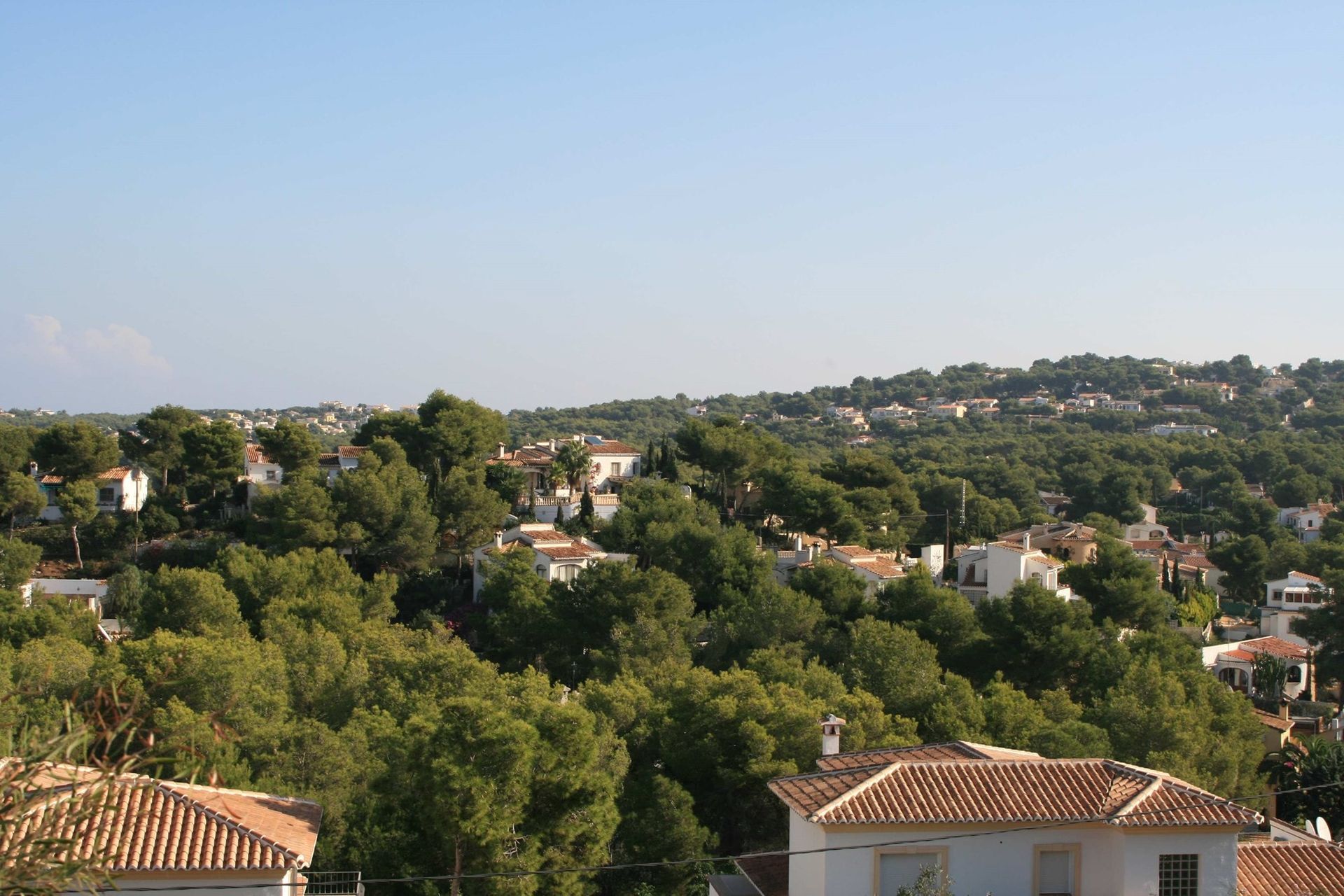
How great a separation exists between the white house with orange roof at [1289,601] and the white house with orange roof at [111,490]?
4005 cm

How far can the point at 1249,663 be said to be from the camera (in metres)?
38.9

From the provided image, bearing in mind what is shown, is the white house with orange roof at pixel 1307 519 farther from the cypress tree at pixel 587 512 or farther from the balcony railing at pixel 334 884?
the balcony railing at pixel 334 884

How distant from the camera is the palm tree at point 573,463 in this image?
45.1 meters

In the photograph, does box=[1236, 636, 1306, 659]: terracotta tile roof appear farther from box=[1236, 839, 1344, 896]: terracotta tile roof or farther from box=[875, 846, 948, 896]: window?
box=[875, 846, 948, 896]: window

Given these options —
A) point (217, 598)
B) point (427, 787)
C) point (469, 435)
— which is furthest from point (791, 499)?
point (427, 787)

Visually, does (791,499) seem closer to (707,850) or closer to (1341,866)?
(707,850)

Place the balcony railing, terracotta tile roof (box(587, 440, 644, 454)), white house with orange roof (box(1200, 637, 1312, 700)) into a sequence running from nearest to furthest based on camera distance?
the balcony railing < white house with orange roof (box(1200, 637, 1312, 700)) < terracotta tile roof (box(587, 440, 644, 454))

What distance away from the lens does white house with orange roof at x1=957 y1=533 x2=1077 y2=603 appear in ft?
126

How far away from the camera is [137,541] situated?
133ft

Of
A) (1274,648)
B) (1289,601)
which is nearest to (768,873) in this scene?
(1274,648)

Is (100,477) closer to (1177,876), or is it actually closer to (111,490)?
(111,490)

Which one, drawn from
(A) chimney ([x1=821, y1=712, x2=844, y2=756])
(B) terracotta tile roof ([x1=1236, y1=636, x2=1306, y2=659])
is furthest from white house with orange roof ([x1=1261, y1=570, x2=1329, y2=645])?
(A) chimney ([x1=821, y1=712, x2=844, y2=756])

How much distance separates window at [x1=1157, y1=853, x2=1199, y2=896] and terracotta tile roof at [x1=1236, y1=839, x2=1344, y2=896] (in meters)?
0.89

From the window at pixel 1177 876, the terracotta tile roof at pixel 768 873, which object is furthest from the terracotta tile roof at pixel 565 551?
the window at pixel 1177 876
